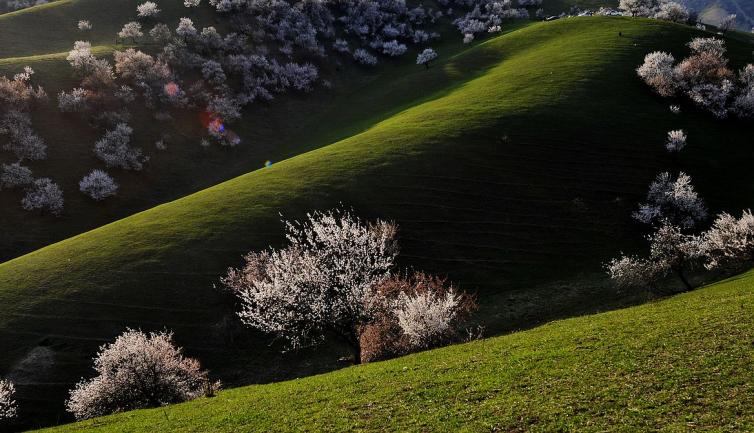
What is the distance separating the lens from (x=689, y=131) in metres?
80.2

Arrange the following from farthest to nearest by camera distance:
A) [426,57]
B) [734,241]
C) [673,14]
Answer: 1. [673,14]
2. [426,57]
3. [734,241]

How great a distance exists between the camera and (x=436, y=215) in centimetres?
6031

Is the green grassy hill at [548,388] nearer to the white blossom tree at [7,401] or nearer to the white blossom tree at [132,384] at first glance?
the white blossom tree at [132,384]

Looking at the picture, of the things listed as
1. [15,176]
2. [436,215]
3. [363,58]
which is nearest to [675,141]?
[436,215]

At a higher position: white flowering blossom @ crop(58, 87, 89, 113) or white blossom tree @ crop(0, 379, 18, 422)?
white flowering blossom @ crop(58, 87, 89, 113)

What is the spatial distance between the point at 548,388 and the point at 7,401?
40151 mm

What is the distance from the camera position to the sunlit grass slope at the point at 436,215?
147ft

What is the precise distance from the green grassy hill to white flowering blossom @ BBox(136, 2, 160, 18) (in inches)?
5313

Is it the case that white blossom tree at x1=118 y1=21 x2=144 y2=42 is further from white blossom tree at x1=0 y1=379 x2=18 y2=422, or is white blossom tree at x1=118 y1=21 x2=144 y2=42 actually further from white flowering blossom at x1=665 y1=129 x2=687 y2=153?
white flowering blossom at x1=665 y1=129 x2=687 y2=153

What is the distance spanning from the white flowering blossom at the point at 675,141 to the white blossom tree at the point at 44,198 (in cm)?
9861

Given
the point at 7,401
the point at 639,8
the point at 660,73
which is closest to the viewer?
the point at 7,401

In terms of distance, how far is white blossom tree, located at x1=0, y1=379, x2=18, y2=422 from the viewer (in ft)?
114

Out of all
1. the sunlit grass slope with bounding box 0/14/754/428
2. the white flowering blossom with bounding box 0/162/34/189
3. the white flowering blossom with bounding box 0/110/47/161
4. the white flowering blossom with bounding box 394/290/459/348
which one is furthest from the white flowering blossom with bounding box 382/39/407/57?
the white flowering blossom with bounding box 394/290/459/348

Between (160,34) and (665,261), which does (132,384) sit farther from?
(160,34)
